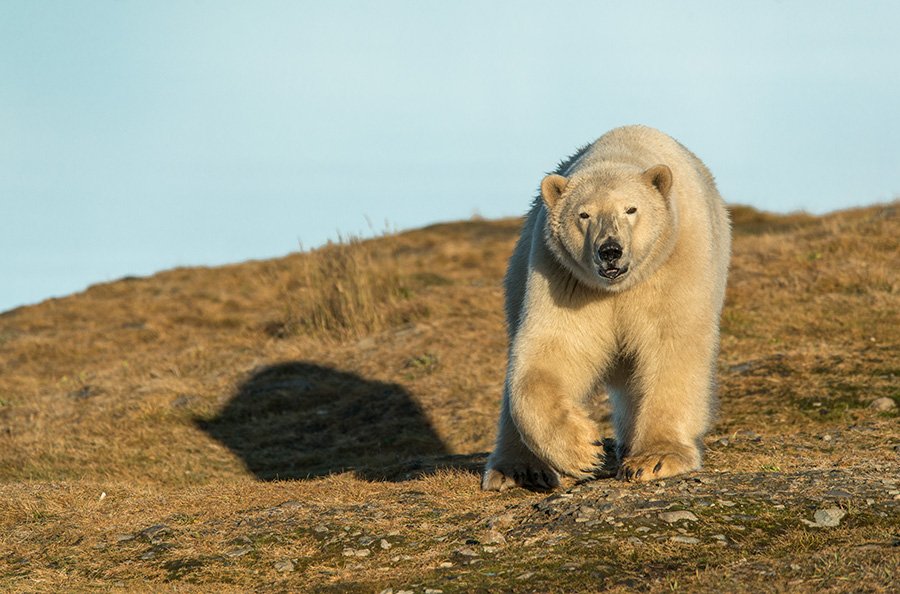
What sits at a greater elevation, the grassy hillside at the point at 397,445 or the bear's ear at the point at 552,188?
the bear's ear at the point at 552,188

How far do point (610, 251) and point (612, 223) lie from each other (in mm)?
222

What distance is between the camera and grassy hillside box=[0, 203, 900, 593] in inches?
220

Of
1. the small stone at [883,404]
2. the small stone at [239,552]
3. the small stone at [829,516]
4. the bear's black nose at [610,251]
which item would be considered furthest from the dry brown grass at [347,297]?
the small stone at [829,516]

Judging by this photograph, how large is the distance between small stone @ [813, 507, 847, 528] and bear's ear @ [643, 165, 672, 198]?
211 centimetres

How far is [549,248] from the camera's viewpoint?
6.84 metres

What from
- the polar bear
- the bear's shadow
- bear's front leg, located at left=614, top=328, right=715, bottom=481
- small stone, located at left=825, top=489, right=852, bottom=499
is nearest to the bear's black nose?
the polar bear

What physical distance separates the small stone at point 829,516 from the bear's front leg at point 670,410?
1012mm

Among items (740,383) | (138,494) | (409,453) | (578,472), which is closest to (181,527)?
(138,494)

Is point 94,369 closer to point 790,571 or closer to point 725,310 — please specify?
point 725,310

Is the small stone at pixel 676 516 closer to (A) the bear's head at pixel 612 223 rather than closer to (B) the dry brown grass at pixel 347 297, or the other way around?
(A) the bear's head at pixel 612 223

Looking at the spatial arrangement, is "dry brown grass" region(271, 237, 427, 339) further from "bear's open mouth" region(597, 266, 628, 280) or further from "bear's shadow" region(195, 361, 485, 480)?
"bear's open mouth" region(597, 266, 628, 280)

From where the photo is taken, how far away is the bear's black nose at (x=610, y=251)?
20.5ft

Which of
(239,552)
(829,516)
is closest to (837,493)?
(829,516)

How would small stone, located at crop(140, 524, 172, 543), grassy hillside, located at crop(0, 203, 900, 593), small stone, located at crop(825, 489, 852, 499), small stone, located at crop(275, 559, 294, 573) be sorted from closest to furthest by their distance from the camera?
grassy hillside, located at crop(0, 203, 900, 593)
small stone, located at crop(275, 559, 294, 573)
small stone, located at crop(825, 489, 852, 499)
small stone, located at crop(140, 524, 172, 543)
